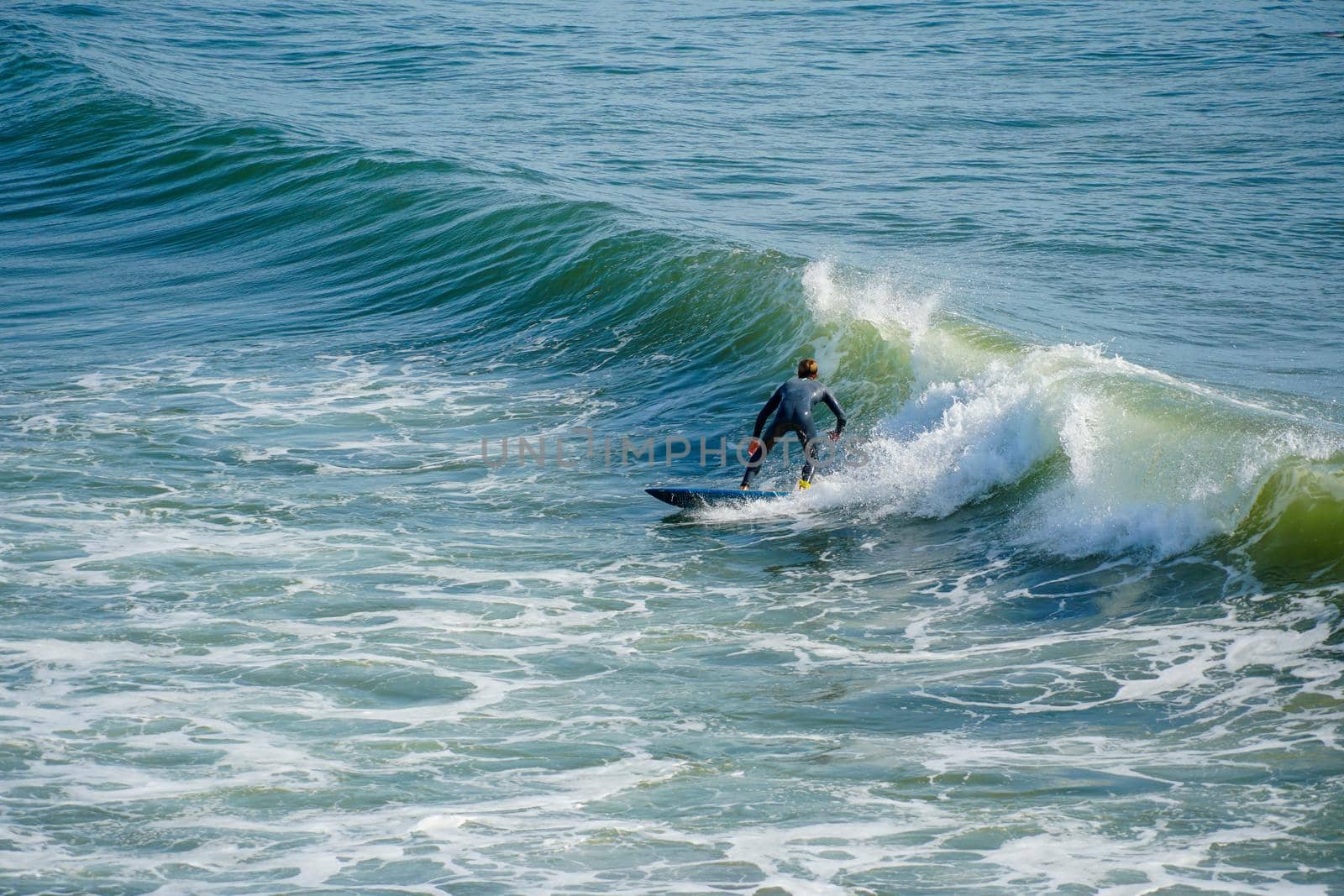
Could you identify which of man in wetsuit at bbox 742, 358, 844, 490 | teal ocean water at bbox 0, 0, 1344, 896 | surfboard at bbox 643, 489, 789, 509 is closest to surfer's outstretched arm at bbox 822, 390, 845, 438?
man in wetsuit at bbox 742, 358, 844, 490

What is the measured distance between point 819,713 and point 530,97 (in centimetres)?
2732

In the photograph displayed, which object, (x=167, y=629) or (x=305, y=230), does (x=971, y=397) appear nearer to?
(x=167, y=629)

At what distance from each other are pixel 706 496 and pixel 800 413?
43.7 inches

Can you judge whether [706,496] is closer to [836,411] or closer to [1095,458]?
[836,411]

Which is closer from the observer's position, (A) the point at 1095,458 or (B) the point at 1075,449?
(A) the point at 1095,458

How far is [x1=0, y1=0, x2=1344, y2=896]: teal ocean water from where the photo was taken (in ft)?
23.0

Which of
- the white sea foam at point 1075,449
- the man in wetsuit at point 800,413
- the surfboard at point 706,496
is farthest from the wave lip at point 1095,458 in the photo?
the surfboard at point 706,496

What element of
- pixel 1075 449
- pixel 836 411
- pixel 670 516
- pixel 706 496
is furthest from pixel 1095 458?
pixel 670 516

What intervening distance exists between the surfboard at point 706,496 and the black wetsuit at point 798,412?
256mm

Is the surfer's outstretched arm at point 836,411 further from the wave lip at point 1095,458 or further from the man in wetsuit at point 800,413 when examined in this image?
the wave lip at point 1095,458

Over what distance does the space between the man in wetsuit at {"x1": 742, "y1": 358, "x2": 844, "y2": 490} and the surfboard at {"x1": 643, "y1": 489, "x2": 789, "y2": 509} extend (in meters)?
0.21

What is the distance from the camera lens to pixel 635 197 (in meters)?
23.9

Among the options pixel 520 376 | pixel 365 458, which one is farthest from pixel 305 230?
pixel 365 458

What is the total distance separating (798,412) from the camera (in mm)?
12523
